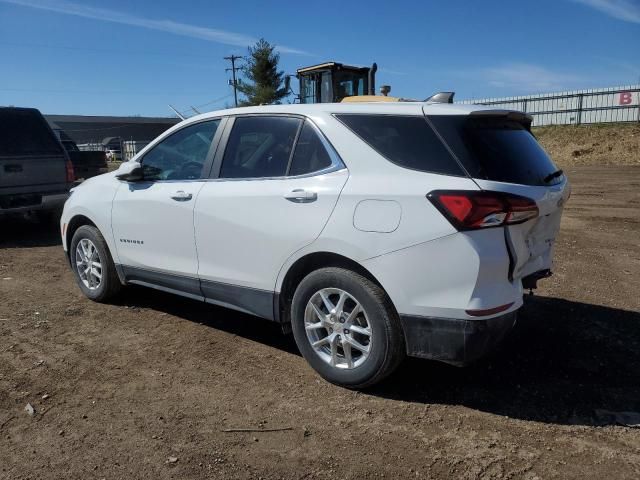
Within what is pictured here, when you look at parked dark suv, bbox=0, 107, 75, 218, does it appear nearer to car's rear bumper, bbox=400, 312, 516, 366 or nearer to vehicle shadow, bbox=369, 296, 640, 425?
vehicle shadow, bbox=369, 296, 640, 425

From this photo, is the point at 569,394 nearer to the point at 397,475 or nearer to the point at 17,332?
the point at 397,475

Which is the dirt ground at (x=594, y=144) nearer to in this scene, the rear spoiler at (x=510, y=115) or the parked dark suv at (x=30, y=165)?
the parked dark suv at (x=30, y=165)

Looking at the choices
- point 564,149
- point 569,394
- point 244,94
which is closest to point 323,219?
point 569,394

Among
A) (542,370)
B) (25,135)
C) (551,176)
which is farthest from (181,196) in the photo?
(25,135)

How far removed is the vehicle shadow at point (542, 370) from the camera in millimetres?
3398

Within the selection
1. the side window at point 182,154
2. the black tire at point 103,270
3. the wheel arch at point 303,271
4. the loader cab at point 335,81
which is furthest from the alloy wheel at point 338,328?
the loader cab at point 335,81

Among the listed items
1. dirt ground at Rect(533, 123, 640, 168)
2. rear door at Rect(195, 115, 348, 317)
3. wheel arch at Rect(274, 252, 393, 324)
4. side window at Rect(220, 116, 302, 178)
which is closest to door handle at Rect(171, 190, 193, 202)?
rear door at Rect(195, 115, 348, 317)

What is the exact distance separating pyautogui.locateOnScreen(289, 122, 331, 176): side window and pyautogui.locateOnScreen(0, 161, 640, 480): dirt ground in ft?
4.61

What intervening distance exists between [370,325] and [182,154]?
7.51ft

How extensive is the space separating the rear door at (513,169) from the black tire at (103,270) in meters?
3.36

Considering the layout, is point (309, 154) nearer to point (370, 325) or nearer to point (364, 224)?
point (364, 224)

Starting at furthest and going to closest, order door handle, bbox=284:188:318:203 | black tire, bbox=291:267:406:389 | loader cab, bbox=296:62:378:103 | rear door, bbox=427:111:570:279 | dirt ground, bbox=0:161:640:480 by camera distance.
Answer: loader cab, bbox=296:62:378:103
door handle, bbox=284:188:318:203
black tire, bbox=291:267:406:389
rear door, bbox=427:111:570:279
dirt ground, bbox=0:161:640:480

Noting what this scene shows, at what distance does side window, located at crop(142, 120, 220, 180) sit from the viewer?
444 cm

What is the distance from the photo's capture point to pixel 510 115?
141 inches
